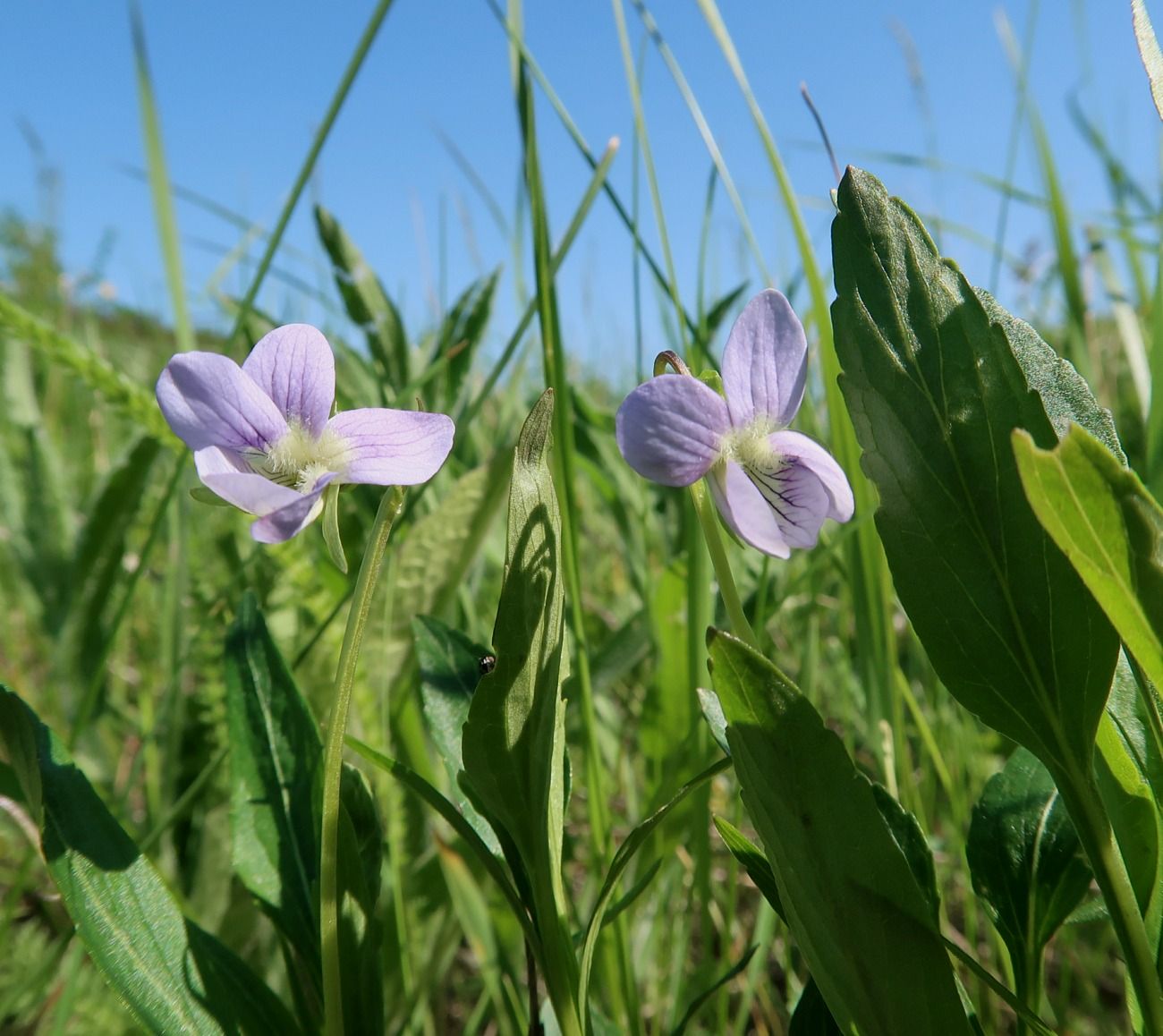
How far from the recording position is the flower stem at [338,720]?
0.60 m

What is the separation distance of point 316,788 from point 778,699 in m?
0.43

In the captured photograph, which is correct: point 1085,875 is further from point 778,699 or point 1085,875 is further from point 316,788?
point 316,788

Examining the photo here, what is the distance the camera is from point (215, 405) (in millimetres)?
659

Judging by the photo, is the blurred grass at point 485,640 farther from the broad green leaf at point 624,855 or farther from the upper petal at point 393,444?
the upper petal at point 393,444

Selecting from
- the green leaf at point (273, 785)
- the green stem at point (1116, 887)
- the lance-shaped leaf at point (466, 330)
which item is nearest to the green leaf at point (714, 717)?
the green stem at point (1116, 887)

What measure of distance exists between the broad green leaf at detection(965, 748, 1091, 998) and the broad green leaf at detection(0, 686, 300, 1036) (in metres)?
0.58

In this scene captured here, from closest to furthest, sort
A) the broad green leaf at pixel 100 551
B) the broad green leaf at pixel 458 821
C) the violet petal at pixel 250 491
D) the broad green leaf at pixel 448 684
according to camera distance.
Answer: the violet petal at pixel 250 491 → the broad green leaf at pixel 458 821 → the broad green leaf at pixel 448 684 → the broad green leaf at pixel 100 551

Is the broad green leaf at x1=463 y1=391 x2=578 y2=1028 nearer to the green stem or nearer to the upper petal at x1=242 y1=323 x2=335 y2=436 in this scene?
the upper petal at x1=242 y1=323 x2=335 y2=436

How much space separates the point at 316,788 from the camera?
0.79 metres

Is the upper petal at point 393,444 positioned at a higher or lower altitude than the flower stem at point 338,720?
higher

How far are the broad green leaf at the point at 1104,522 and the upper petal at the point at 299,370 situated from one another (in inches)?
17.9

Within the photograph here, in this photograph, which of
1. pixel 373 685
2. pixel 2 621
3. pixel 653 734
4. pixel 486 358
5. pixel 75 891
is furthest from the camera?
pixel 486 358

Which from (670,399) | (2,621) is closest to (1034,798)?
(670,399)

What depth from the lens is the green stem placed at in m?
0.59
